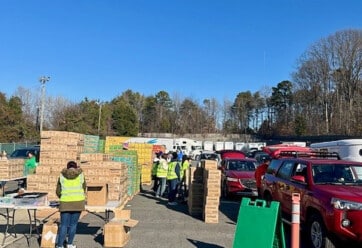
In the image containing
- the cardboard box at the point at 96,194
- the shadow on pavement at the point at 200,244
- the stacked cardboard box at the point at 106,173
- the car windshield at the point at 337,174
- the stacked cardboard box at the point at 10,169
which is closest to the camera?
the shadow on pavement at the point at 200,244

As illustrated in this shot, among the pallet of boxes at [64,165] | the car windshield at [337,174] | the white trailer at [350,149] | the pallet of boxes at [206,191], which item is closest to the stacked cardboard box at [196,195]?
the pallet of boxes at [206,191]

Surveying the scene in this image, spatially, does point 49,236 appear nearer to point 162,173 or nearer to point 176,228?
point 176,228

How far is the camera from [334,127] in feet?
264

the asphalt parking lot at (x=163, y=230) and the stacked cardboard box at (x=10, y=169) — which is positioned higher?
the stacked cardboard box at (x=10, y=169)

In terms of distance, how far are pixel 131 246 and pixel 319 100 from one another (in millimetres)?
83456

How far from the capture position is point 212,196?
40.9 feet

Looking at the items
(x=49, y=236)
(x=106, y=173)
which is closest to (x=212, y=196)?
(x=106, y=173)

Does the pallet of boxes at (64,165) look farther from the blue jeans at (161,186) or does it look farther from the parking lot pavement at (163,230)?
the blue jeans at (161,186)

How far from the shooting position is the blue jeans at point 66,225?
28.2ft

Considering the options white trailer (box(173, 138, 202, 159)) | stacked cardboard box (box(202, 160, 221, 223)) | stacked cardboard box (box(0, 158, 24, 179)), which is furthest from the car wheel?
white trailer (box(173, 138, 202, 159))

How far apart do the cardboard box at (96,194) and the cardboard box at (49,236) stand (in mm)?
1756

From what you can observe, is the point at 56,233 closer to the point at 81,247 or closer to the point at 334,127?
the point at 81,247

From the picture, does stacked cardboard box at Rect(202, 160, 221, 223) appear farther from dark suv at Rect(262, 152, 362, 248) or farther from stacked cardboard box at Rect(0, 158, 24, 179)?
stacked cardboard box at Rect(0, 158, 24, 179)

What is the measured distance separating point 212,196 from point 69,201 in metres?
4.91
